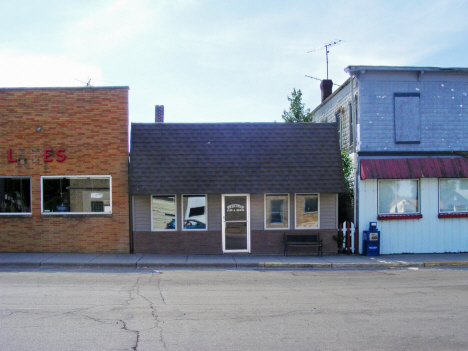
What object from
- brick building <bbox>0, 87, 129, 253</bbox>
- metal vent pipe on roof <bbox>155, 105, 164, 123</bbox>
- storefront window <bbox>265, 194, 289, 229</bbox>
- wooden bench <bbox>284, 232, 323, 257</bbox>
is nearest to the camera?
brick building <bbox>0, 87, 129, 253</bbox>

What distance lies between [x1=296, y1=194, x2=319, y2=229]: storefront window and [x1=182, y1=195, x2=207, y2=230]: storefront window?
10.8 ft

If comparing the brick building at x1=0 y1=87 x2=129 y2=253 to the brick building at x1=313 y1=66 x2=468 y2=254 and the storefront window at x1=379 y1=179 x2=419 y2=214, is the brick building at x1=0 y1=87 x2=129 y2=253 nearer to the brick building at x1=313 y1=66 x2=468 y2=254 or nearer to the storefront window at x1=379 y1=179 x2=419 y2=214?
the brick building at x1=313 y1=66 x2=468 y2=254

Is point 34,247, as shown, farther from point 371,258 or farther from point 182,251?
point 371,258

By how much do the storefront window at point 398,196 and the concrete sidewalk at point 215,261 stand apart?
5.91ft

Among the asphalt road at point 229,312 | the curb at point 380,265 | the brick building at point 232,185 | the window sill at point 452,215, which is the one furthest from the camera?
the window sill at point 452,215

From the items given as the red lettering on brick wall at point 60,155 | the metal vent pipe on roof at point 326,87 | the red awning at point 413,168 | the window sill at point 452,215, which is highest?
the metal vent pipe on roof at point 326,87

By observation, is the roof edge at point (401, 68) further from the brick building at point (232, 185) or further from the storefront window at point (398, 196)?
the storefront window at point (398, 196)

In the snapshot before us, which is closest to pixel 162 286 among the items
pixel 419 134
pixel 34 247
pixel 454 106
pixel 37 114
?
pixel 34 247

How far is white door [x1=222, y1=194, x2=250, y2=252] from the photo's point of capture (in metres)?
14.9

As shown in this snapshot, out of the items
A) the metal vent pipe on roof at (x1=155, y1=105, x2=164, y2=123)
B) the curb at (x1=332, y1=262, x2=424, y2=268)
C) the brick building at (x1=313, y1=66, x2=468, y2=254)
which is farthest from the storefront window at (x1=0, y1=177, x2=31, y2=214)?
the brick building at (x1=313, y1=66, x2=468, y2=254)

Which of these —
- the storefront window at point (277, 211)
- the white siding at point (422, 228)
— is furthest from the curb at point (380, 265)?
the storefront window at point (277, 211)

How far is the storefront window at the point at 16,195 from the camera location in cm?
1477

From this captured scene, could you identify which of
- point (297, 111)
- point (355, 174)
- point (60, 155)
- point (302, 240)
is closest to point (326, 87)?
point (297, 111)

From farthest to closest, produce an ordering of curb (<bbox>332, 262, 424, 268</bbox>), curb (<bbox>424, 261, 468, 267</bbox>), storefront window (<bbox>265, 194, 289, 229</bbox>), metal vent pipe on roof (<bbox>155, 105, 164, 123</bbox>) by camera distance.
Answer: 1. metal vent pipe on roof (<bbox>155, 105, 164, 123</bbox>)
2. storefront window (<bbox>265, 194, 289, 229</bbox>)
3. curb (<bbox>424, 261, 468, 267</bbox>)
4. curb (<bbox>332, 262, 424, 268</bbox>)
